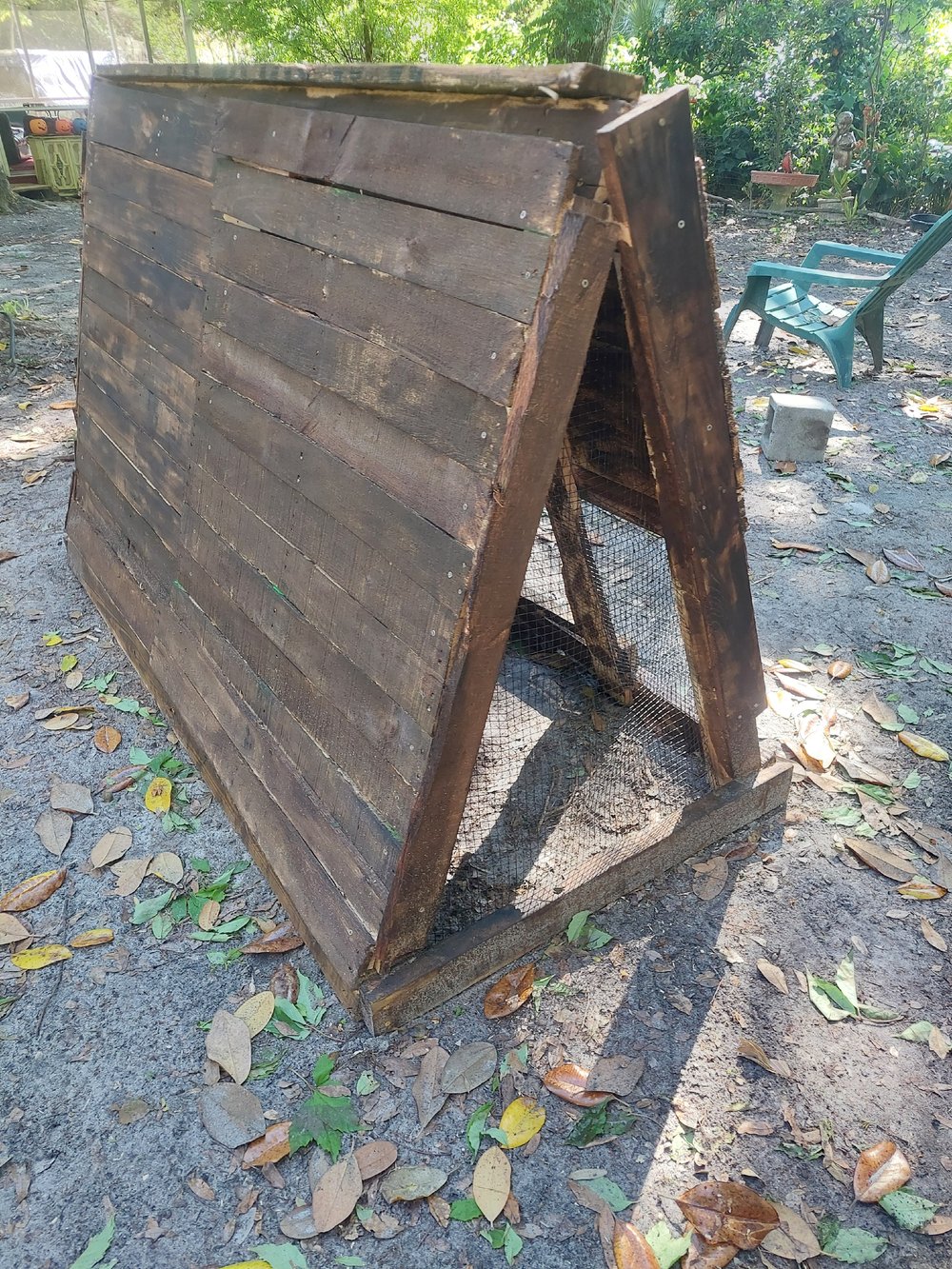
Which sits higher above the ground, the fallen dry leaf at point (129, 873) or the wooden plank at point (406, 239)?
the wooden plank at point (406, 239)

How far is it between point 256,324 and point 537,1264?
193cm

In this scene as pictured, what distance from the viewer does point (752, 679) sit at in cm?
207

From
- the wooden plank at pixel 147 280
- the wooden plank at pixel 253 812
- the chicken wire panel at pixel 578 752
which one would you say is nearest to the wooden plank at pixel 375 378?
the wooden plank at pixel 147 280

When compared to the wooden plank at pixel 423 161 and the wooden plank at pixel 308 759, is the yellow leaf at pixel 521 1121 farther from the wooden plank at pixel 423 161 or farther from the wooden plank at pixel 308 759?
the wooden plank at pixel 423 161

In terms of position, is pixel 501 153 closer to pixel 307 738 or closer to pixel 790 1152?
pixel 307 738

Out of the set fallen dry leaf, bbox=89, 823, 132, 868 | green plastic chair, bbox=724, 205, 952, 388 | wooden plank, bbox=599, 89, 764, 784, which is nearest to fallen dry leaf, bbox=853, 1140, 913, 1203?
wooden plank, bbox=599, 89, 764, 784

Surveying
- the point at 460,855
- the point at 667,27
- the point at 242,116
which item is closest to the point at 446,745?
the point at 460,855

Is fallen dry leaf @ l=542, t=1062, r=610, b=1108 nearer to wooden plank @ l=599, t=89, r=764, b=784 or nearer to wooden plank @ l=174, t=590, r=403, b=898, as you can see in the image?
wooden plank @ l=174, t=590, r=403, b=898

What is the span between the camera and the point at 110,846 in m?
2.30

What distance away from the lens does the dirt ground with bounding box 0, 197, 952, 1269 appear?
1.53 m

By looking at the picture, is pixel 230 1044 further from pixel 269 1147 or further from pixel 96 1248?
pixel 96 1248

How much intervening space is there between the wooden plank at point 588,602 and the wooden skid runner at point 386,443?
0.01 meters

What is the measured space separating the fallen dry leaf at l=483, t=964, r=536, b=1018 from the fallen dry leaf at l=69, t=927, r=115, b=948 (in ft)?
2.95

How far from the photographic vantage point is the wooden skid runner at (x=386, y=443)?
4.43 ft
